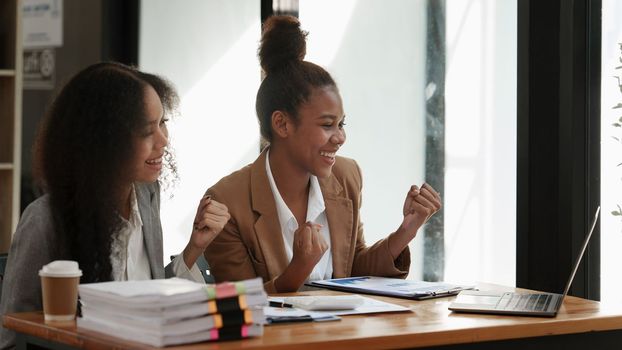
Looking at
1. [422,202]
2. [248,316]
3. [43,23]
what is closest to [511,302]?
[422,202]

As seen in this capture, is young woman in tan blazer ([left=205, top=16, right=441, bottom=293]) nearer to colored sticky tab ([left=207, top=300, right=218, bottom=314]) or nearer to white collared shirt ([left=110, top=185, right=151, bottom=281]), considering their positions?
white collared shirt ([left=110, top=185, right=151, bottom=281])

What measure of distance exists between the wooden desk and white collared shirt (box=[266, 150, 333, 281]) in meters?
0.70

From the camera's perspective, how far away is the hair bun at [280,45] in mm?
3303

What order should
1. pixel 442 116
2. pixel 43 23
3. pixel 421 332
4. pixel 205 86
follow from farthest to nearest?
pixel 43 23 < pixel 205 86 < pixel 442 116 < pixel 421 332

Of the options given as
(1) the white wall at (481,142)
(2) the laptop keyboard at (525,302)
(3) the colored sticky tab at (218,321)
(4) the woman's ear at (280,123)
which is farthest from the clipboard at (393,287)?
Answer: (3) the colored sticky tab at (218,321)

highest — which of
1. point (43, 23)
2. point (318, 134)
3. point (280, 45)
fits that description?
point (43, 23)

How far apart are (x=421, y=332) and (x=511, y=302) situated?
0.45m

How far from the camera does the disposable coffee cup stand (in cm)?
204

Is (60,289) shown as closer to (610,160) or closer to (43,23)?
(610,160)

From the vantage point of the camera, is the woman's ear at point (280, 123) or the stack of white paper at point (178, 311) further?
the woman's ear at point (280, 123)

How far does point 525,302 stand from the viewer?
7.94 feet

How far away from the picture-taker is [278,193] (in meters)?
3.11

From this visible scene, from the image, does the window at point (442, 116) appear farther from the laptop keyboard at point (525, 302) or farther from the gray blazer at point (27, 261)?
the gray blazer at point (27, 261)

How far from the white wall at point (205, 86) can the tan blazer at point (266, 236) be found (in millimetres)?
1631
